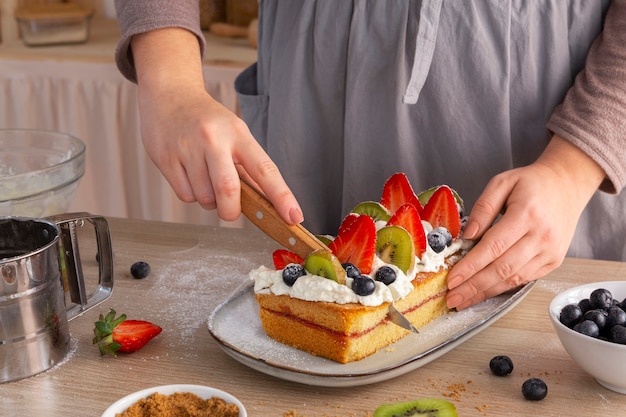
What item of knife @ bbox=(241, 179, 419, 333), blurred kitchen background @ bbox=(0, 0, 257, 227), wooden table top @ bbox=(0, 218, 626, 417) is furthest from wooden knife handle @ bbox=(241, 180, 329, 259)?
blurred kitchen background @ bbox=(0, 0, 257, 227)

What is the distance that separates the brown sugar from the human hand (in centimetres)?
54

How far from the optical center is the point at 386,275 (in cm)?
140

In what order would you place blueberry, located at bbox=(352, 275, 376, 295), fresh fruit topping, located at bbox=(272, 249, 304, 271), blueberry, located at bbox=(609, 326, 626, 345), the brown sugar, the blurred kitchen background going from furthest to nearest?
the blurred kitchen background → fresh fruit topping, located at bbox=(272, 249, 304, 271) → blueberry, located at bbox=(352, 275, 376, 295) → blueberry, located at bbox=(609, 326, 626, 345) → the brown sugar

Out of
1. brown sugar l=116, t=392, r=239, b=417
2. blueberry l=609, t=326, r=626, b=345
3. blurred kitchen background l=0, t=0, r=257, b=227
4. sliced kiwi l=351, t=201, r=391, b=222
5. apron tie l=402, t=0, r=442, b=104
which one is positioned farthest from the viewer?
blurred kitchen background l=0, t=0, r=257, b=227

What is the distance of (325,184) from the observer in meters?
2.02

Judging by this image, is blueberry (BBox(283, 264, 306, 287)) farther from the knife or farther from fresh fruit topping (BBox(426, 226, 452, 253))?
fresh fruit topping (BBox(426, 226, 452, 253))

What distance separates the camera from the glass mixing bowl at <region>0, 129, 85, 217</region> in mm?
1664

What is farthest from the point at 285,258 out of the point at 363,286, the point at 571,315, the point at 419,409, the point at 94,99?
the point at 94,99

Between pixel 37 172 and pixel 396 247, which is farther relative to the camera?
pixel 37 172

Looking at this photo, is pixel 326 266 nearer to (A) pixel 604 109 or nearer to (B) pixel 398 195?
(B) pixel 398 195

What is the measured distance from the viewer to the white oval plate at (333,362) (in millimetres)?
1260

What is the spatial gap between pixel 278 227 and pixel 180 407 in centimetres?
38

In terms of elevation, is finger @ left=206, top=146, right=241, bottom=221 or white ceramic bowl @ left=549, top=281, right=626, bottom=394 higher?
finger @ left=206, top=146, right=241, bottom=221

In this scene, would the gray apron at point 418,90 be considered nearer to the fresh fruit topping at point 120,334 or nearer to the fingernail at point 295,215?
the fingernail at point 295,215
